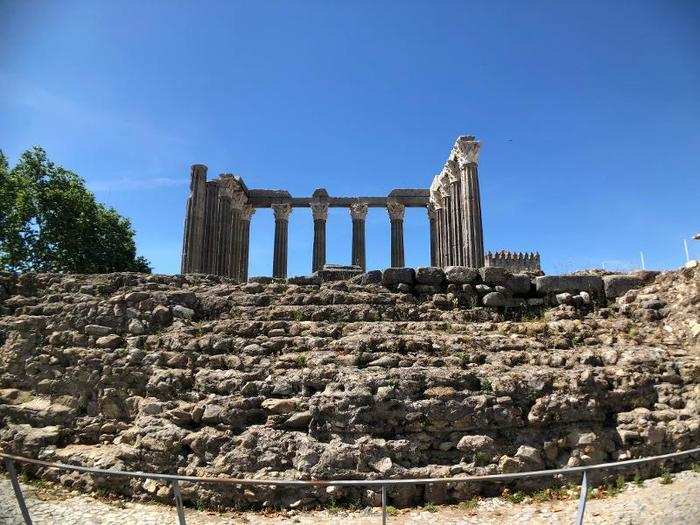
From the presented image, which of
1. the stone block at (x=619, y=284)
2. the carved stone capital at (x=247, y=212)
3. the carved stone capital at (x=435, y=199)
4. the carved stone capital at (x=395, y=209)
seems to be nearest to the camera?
the stone block at (x=619, y=284)

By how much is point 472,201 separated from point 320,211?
10486 mm

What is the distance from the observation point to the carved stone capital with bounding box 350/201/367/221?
30328mm

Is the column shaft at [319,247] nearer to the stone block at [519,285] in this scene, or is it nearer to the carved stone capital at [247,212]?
the carved stone capital at [247,212]

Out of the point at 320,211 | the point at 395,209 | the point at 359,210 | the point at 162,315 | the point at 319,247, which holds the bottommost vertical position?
the point at 162,315

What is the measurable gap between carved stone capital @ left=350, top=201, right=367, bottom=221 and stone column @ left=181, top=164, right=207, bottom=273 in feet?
31.3

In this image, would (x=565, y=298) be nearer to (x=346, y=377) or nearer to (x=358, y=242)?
(x=346, y=377)

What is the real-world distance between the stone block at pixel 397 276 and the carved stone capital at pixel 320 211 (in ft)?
59.8

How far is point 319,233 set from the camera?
29828 millimetres

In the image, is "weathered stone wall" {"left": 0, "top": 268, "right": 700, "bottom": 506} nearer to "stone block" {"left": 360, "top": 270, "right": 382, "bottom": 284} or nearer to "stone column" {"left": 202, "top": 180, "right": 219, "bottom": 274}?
"stone block" {"left": 360, "top": 270, "right": 382, "bottom": 284}

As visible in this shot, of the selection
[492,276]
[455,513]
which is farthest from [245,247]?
[455,513]

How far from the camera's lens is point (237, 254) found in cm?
3064

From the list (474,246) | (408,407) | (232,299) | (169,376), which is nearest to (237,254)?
(474,246)

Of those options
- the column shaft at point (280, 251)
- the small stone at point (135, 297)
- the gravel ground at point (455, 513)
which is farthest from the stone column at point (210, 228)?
the gravel ground at point (455, 513)

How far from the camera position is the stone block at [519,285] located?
12109 millimetres
